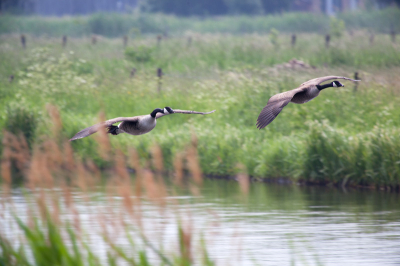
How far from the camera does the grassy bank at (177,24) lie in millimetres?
42969

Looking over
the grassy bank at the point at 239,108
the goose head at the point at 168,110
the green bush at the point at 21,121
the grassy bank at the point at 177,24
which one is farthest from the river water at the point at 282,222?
the grassy bank at the point at 177,24

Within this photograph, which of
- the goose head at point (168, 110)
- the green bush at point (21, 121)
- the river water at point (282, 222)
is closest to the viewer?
the goose head at point (168, 110)

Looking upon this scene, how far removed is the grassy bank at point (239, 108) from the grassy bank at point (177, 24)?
1534 centimetres

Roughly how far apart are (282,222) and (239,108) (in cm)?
756

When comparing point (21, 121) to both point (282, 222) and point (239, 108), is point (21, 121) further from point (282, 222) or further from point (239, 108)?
point (282, 222)

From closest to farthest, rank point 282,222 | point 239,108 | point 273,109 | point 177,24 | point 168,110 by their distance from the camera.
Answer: point 168,110, point 273,109, point 282,222, point 239,108, point 177,24

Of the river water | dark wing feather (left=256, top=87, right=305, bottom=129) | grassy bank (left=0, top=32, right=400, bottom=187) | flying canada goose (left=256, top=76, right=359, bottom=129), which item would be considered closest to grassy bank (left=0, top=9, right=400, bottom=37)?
grassy bank (left=0, top=32, right=400, bottom=187)

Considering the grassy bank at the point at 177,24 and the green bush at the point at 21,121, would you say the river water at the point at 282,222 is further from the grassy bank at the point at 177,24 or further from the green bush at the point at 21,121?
the grassy bank at the point at 177,24

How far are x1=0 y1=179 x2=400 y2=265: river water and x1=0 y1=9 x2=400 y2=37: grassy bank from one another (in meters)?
29.3

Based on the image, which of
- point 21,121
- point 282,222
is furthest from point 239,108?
point 282,222

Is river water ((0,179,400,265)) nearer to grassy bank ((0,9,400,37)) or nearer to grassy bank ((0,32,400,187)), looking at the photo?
grassy bank ((0,32,400,187))

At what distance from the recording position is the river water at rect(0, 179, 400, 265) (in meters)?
9.30

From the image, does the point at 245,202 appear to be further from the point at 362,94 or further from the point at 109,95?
the point at 109,95

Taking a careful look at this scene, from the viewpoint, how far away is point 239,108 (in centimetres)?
1872
